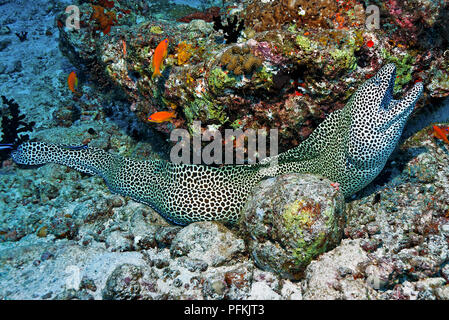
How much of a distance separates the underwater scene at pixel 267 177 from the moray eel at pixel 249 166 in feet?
0.08

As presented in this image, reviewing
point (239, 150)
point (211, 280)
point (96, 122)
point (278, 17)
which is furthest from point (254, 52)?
point (96, 122)

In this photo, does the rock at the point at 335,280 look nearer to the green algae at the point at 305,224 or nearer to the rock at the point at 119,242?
the green algae at the point at 305,224

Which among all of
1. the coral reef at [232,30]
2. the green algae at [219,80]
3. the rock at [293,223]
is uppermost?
the coral reef at [232,30]

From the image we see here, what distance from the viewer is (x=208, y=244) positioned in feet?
12.8

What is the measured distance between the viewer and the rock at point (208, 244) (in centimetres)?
381

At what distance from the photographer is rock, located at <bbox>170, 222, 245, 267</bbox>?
381 cm

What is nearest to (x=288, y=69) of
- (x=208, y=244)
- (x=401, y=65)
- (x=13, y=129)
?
(x=401, y=65)

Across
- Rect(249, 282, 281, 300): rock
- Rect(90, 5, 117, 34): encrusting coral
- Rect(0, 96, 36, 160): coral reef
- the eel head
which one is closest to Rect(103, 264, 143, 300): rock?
Rect(249, 282, 281, 300): rock

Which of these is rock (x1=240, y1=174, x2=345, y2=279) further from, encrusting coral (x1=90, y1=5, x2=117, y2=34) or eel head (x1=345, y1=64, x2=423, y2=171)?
encrusting coral (x1=90, y1=5, x2=117, y2=34)

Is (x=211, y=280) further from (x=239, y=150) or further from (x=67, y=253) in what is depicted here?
(x=67, y=253)

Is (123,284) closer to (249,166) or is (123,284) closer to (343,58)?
(249,166)

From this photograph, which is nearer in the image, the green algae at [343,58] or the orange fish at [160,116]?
the green algae at [343,58]

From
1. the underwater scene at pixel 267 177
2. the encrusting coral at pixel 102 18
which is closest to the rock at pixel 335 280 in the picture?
the underwater scene at pixel 267 177

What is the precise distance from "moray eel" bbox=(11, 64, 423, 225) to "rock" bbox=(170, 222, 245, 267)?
20.1 inches
